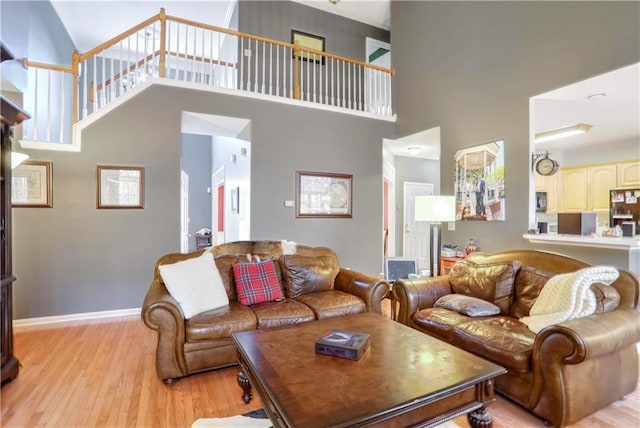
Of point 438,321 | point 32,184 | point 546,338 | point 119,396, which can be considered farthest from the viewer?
point 32,184

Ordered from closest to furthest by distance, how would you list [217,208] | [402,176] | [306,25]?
[306,25], [402,176], [217,208]

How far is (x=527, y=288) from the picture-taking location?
2.57 meters

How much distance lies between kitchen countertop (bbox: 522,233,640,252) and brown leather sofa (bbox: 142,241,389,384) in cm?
180

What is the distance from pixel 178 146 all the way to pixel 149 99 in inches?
25.6

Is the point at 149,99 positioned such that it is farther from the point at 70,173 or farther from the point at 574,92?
the point at 574,92

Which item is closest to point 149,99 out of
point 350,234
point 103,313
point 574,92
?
point 103,313

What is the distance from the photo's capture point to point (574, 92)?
129 inches

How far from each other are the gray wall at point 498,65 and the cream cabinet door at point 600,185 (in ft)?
10.2

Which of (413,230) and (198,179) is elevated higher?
(198,179)

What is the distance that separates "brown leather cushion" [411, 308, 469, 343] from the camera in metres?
2.41

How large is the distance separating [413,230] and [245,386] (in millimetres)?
5496

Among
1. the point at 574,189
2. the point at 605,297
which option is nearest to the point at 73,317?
the point at 605,297

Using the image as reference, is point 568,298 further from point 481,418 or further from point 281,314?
point 281,314

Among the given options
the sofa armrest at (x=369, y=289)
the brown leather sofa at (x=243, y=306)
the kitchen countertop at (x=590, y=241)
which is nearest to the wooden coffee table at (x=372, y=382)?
the brown leather sofa at (x=243, y=306)
